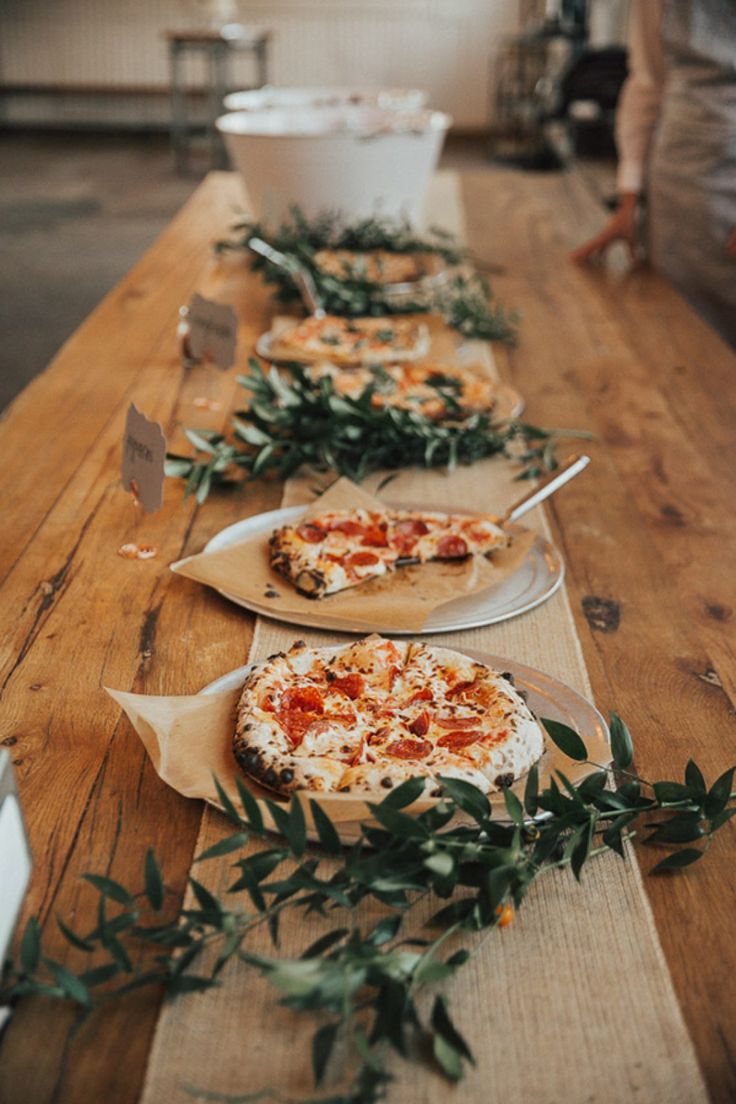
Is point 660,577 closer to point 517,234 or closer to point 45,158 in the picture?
point 517,234

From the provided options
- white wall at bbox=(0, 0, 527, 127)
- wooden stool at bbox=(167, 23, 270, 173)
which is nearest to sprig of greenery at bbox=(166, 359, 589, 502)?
wooden stool at bbox=(167, 23, 270, 173)

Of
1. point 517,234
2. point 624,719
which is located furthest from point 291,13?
point 624,719

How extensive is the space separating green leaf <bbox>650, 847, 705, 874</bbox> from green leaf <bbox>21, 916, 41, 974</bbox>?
0.42m

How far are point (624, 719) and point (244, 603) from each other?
39 cm

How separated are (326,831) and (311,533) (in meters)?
0.56

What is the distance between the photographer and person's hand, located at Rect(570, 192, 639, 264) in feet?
9.19

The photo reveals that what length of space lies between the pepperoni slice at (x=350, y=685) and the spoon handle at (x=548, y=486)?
0.42m

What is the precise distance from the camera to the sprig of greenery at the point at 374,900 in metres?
0.65

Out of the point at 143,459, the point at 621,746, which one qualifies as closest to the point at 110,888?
the point at 621,746

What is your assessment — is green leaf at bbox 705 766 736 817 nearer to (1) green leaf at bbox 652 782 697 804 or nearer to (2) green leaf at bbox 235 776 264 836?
(1) green leaf at bbox 652 782 697 804

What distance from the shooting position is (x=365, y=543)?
1.26 metres

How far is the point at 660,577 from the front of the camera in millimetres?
1293

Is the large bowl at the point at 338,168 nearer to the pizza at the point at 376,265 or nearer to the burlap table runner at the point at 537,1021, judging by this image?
the pizza at the point at 376,265

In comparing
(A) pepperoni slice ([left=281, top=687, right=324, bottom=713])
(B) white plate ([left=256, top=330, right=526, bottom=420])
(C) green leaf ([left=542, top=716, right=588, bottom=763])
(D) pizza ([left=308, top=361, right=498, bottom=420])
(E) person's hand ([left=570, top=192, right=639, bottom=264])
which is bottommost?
(E) person's hand ([left=570, top=192, right=639, bottom=264])
